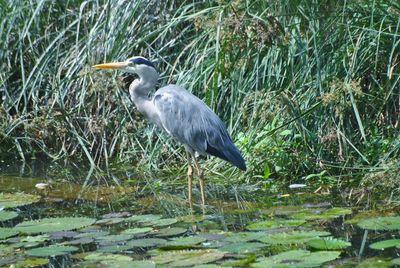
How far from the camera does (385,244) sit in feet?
17.9

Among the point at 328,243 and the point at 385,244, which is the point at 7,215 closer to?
the point at 328,243

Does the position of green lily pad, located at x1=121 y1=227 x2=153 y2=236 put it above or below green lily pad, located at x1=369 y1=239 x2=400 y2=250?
above

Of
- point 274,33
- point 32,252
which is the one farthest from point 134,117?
point 32,252

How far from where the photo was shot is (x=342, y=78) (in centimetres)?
784

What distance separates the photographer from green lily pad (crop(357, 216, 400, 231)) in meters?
5.90

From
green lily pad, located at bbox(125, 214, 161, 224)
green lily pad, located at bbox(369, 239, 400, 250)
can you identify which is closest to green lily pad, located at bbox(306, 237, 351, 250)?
green lily pad, located at bbox(369, 239, 400, 250)

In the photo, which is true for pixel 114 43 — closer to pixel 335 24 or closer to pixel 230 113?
pixel 230 113

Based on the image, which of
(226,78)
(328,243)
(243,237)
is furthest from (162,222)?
(226,78)

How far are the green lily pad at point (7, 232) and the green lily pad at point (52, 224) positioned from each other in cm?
5

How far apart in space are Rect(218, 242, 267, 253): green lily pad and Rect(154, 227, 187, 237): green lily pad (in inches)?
23.2

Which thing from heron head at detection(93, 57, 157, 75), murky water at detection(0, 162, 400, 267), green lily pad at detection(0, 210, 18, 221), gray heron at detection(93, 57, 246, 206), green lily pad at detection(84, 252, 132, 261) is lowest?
murky water at detection(0, 162, 400, 267)

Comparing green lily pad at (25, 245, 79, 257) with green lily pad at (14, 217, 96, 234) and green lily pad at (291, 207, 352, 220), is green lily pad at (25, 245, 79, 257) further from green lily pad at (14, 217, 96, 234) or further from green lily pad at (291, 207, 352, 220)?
green lily pad at (291, 207, 352, 220)

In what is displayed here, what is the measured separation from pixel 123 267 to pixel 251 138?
284cm

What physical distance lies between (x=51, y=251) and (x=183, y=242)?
0.75 metres
